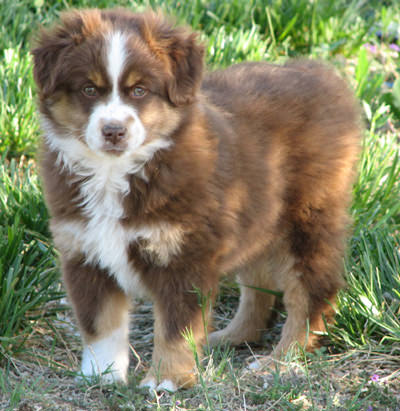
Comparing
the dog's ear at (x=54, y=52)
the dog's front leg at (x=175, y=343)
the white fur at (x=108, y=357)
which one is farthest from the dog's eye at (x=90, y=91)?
the white fur at (x=108, y=357)

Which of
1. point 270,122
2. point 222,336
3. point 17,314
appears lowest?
point 222,336

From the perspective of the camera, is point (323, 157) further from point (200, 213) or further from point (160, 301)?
point (160, 301)

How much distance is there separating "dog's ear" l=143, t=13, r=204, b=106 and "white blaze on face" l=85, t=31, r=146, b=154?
191mm

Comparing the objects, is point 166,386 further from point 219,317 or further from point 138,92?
point 138,92

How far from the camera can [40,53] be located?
10.7ft

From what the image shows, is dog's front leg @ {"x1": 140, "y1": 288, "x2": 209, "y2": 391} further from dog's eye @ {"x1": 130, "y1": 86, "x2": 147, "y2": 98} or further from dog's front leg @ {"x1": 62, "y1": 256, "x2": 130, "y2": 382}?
dog's eye @ {"x1": 130, "y1": 86, "x2": 147, "y2": 98}

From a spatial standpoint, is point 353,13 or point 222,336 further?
point 353,13

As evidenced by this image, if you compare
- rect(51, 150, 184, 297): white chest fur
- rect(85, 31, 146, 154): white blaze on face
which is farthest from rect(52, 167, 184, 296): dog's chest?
rect(85, 31, 146, 154): white blaze on face

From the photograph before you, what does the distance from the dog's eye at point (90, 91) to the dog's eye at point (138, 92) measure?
16 centimetres

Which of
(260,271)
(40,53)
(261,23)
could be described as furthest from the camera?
(261,23)

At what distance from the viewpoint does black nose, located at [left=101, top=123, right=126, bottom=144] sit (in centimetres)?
305

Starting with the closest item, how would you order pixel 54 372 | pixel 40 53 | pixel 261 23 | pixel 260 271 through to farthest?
pixel 40 53
pixel 54 372
pixel 260 271
pixel 261 23

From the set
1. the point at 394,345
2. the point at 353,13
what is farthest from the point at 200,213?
the point at 353,13

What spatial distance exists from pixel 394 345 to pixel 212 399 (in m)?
1.04
